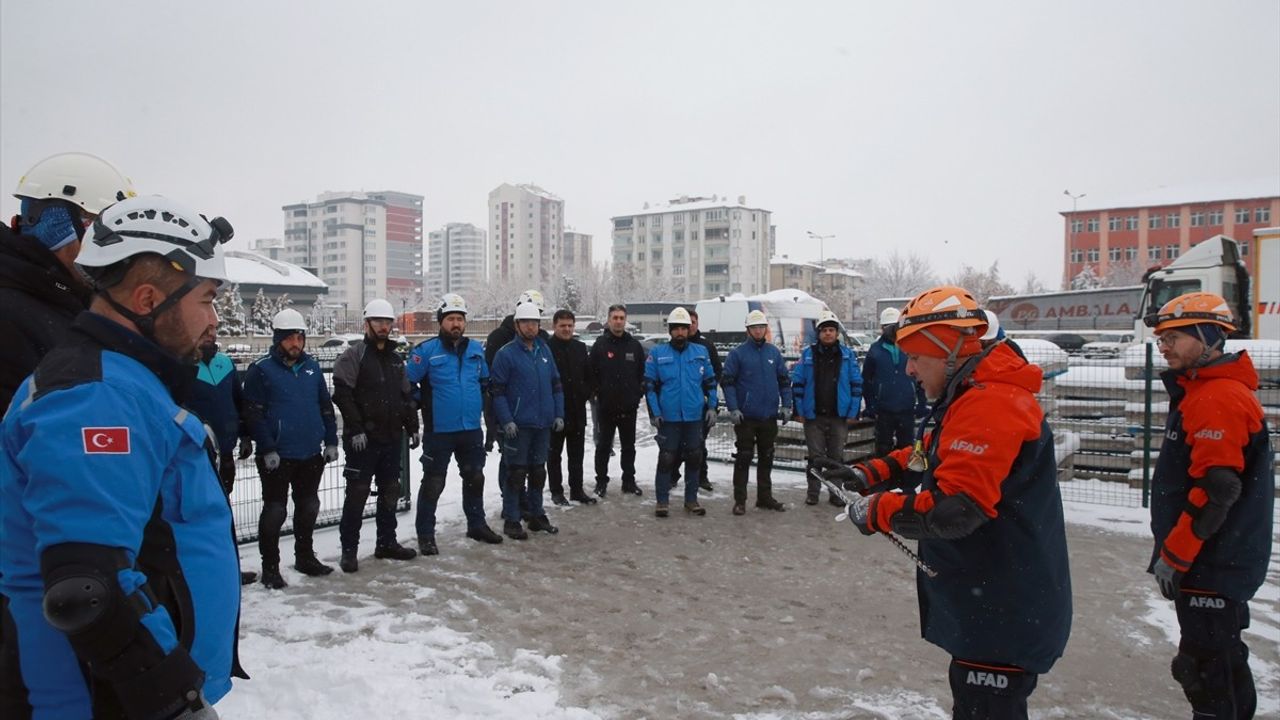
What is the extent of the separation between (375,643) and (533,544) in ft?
8.36

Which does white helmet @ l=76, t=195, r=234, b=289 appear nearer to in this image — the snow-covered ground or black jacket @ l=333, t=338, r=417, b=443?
the snow-covered ground

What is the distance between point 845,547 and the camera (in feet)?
24.1

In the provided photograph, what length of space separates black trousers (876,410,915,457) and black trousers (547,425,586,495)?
3.41 m

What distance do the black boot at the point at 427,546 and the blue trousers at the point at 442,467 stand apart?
0.04m

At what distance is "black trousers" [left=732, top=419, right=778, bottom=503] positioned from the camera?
8602 millimetres

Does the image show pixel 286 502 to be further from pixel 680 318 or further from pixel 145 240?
pixel 145 240

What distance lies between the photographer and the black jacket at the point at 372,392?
21.3 ft

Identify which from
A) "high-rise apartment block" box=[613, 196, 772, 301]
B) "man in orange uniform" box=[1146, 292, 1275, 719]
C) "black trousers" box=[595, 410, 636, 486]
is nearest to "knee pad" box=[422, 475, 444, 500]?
"black trousers" box=[595, 410, 636, 486]

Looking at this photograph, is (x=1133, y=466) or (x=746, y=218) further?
(x=746, y=218)

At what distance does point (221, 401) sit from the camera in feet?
18.7

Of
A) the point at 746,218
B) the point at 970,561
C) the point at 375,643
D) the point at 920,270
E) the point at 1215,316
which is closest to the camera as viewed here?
the point at 970,561

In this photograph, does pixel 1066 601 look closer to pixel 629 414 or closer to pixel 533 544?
pixel 533 544

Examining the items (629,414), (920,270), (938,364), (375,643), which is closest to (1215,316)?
(938,364)

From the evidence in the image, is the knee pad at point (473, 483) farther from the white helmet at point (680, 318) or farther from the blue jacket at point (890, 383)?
the blue jacket at point (890, 383)
